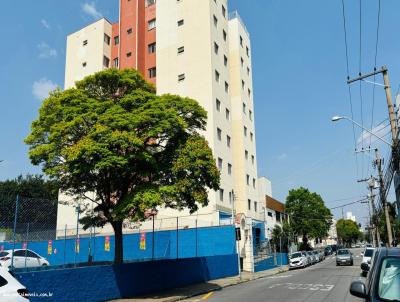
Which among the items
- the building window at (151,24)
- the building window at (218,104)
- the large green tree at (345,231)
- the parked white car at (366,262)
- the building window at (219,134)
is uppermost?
the building window at (151,24)

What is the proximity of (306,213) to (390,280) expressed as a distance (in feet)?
232

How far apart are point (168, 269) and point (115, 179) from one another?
5540mm

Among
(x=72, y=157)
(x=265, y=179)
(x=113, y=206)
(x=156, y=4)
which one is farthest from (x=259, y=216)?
(x=72, y=157)

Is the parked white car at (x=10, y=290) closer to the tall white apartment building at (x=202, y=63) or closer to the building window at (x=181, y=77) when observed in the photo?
the tall white apartment building at (x=202, y=63)

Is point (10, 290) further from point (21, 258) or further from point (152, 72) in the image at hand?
point (152, 72)

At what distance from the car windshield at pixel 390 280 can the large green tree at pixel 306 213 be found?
6745 centimetres

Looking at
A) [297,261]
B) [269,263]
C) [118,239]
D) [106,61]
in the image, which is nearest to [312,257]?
[297,261]

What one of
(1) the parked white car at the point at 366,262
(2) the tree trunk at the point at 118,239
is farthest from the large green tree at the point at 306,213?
(2) the tree trunk at the point at 118,239

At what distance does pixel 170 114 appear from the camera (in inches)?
687

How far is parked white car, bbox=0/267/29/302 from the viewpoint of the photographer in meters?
8.30

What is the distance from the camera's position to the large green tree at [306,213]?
7275 cm

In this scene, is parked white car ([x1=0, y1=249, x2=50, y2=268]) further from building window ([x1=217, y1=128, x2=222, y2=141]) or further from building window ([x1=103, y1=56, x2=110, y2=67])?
building window ([x1=103, y1=56, x2=110, y2=67])

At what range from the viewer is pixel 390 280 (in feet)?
18.4

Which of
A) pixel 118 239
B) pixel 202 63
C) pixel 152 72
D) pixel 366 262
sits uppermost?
pixel 152 72
